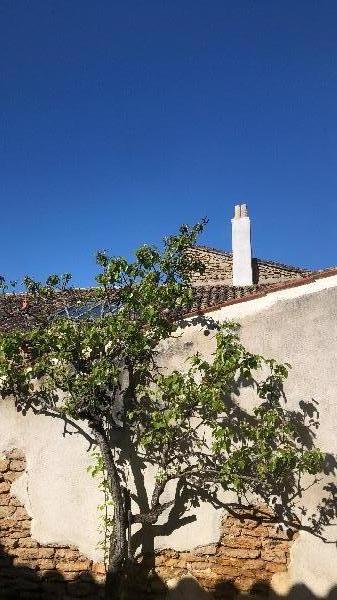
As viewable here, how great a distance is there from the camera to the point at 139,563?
6.30m

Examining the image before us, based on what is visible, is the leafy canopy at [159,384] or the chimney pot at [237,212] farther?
the chimney pot at [237,212]

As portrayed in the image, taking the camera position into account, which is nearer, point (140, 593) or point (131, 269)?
point (140, 593)

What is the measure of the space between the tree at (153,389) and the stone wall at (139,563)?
45 cm

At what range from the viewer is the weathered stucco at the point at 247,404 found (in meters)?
5.83

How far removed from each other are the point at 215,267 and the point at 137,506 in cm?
1093

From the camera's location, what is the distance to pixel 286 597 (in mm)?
5715

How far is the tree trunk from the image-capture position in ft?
19.3

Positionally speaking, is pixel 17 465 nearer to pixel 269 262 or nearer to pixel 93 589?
pixel 93 589

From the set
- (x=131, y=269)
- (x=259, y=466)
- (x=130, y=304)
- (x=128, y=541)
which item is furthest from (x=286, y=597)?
(x=131, y=269)

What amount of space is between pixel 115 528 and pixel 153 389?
1662mm

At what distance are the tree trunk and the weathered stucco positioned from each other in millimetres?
521

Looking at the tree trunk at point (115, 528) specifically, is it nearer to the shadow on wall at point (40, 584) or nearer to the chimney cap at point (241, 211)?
the shadow on wall at point (40, 584)

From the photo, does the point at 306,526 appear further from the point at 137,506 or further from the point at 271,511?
the point at 137,506

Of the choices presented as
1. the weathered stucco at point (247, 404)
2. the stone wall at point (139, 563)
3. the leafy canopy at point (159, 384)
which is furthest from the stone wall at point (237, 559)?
the leafy canopy at point (159, 384)
